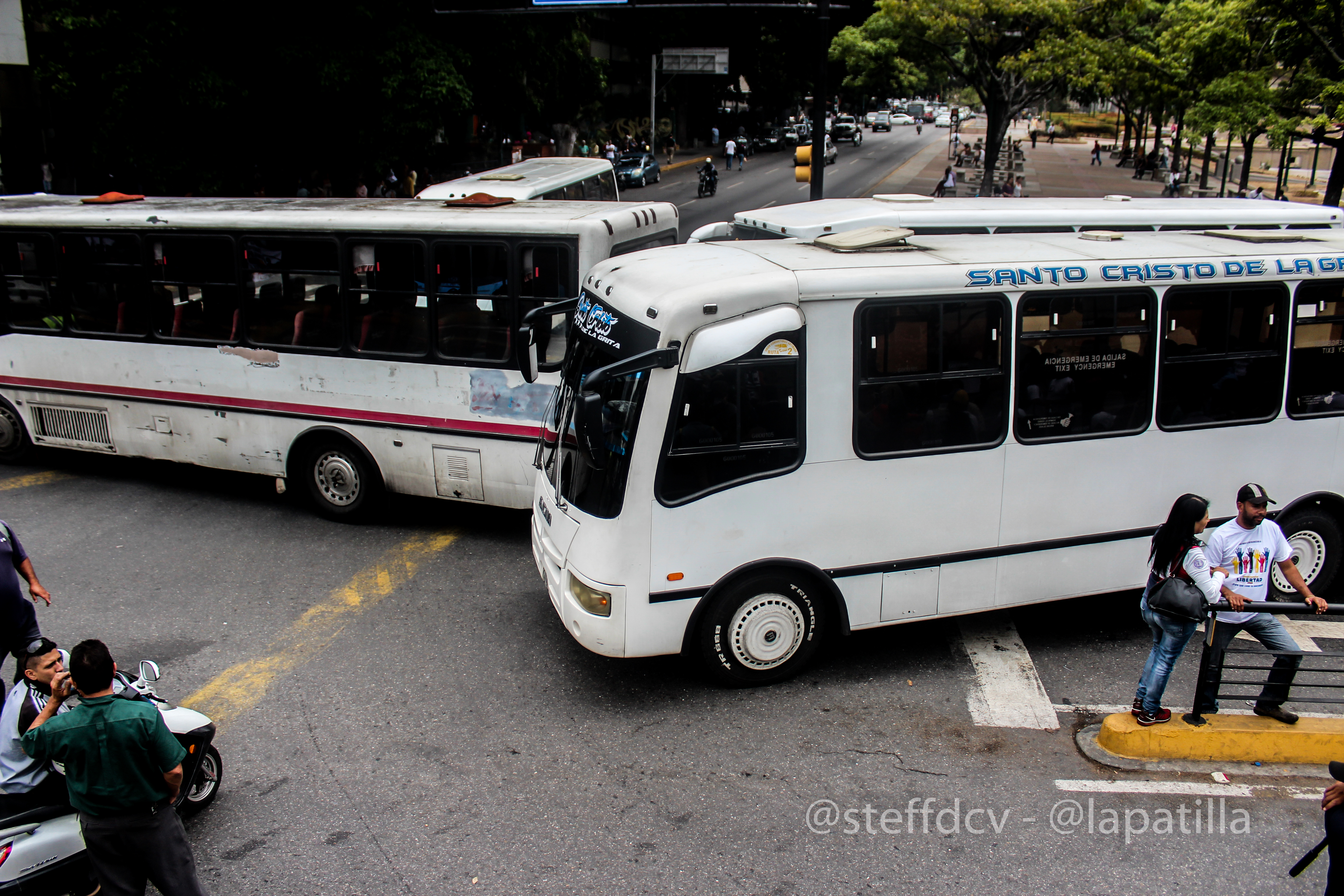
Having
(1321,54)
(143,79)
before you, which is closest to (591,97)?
(143,79)

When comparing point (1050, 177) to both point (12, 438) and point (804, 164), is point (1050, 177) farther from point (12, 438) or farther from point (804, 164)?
point (12, 438)

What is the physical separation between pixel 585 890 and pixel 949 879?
1.75m

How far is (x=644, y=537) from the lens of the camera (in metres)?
6.14

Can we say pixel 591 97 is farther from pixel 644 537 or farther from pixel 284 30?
pixel 644 537

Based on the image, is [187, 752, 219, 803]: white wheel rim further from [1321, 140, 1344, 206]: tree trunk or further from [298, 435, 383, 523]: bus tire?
[1321, 140, 1344, 206]: tree trunk

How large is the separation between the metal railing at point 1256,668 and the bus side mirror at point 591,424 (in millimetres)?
3502

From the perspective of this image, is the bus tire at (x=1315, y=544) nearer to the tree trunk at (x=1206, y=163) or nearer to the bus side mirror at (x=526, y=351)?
the bus side mirror at (x=526, y=351)

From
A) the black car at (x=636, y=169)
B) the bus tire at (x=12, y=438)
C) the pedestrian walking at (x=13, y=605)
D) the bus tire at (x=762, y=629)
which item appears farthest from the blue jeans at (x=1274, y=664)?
the black car at (x=636, y=169)

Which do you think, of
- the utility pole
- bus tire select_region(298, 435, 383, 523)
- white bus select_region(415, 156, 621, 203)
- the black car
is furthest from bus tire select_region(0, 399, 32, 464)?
the black car

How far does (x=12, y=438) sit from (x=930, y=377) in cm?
990

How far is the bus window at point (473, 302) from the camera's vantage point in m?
8.62

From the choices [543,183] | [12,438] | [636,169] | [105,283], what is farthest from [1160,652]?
[636,169]

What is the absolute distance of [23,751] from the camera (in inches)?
177

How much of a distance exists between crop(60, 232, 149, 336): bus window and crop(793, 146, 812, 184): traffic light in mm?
9963
